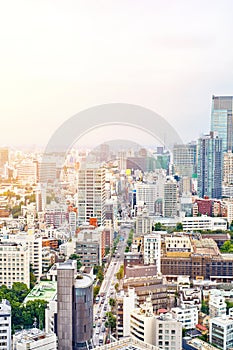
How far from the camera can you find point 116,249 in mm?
5469

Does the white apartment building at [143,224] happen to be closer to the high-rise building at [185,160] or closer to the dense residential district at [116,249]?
the dense residential district at [116,249]

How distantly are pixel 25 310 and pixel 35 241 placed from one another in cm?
153

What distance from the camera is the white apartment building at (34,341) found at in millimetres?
2852

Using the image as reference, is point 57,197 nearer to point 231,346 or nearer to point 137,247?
point 137,247

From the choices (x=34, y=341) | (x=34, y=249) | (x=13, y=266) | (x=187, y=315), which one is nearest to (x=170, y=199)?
(x=34, y=249)

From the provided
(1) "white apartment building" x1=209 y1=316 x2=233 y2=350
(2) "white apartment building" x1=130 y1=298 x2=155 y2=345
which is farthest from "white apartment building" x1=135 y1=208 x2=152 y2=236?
(2) "white apartment building" x1=130 y1=298 x2=155 y2=345

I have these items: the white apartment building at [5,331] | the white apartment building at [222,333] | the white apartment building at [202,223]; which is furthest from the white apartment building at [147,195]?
the white apartment building at [5,331]

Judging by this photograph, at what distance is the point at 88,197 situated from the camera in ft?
21.6

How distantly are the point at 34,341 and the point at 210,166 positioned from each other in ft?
24.7

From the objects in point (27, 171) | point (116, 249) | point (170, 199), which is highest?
point (27, 171)

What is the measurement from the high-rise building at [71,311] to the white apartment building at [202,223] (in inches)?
146

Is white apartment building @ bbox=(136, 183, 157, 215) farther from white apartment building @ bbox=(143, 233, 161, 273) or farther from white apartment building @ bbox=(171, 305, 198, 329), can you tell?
white apartment building @ bbox=(171, 305, 198, 329)

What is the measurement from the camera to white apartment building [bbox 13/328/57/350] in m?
2.85

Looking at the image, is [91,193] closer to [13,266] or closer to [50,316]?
[13,266]
